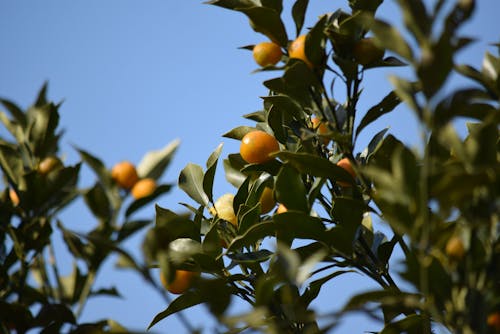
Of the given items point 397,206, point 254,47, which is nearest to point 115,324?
point 397,206

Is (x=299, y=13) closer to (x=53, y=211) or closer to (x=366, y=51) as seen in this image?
(x=366, y=51)

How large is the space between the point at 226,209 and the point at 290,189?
1.09 feet

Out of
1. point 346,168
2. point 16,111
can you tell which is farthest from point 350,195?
point 16,111

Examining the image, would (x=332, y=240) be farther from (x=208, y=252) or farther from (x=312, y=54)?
(x=312, y=54)

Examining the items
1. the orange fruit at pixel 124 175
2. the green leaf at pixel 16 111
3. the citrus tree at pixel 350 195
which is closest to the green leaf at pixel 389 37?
the citrus tree at pixel 350 195

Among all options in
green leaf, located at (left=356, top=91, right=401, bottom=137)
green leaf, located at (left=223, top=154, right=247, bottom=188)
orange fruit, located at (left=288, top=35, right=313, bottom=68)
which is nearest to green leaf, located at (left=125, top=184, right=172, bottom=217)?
orange fruit, located at (left=288, top=35, right=313, bottom=68)

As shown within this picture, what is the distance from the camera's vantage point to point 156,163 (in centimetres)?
115

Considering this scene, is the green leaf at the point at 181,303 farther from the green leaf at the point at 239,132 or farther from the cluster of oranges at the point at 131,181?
the green leaf at the point at 239,132

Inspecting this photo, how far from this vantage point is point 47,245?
115 cm

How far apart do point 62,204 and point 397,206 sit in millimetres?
622

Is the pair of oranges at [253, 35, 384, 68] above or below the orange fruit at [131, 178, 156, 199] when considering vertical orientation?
above

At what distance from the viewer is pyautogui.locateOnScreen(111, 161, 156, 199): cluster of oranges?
1.08 meters

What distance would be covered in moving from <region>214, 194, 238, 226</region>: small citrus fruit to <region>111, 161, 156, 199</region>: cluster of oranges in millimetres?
448

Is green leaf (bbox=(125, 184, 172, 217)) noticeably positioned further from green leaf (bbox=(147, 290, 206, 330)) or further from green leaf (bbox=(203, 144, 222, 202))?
green leaf (bbox=(203, 144, 222, 202))
